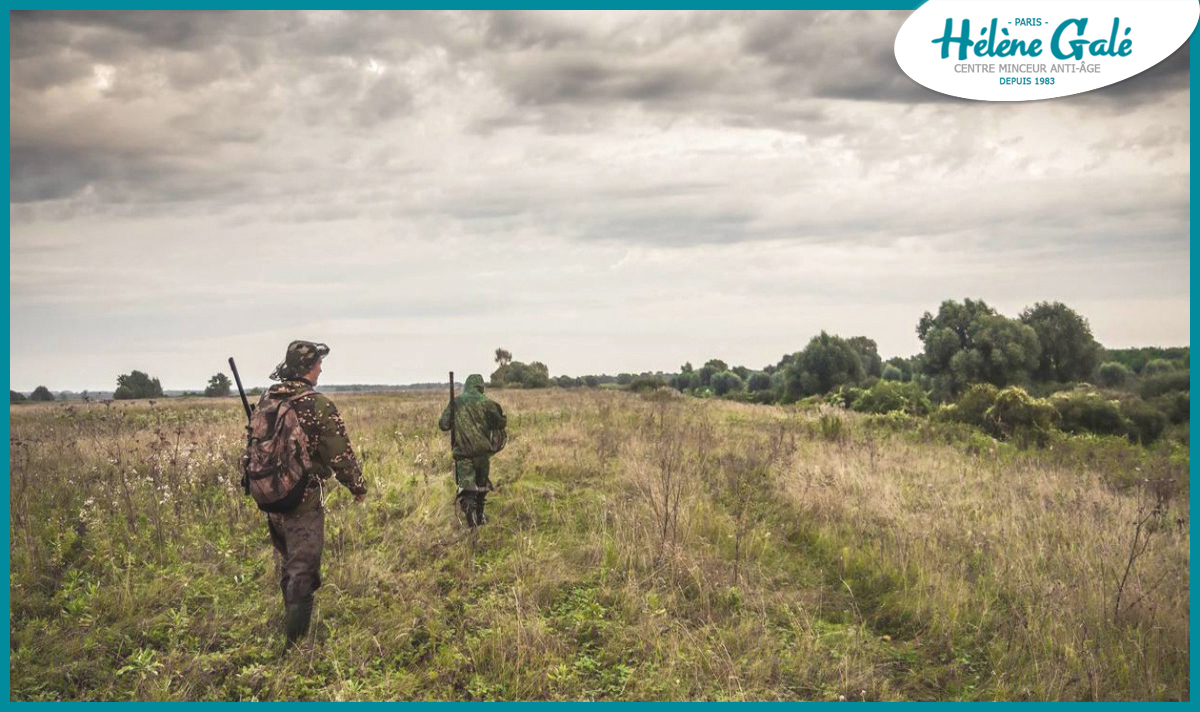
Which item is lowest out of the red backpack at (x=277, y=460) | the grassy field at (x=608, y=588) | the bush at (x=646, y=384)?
the grassy field at (x=608, y=588)

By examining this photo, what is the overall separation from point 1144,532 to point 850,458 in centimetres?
462

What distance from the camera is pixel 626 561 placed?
7.14m

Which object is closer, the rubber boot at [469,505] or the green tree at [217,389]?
the rubber boot at [469,505]

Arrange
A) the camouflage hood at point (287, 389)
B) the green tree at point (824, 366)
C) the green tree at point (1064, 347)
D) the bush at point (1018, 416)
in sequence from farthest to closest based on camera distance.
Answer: the green tree at point (824, 366) → the green tree at point (1064, 347) → the bush at point (1018, 416) → the camouflage hood at point (287, 389)

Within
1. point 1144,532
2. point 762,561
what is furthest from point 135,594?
point 1144,532

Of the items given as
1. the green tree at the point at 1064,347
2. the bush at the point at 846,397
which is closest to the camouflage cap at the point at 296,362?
the bush at the point at 846,397

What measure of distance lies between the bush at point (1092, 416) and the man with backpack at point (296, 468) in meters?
19.7

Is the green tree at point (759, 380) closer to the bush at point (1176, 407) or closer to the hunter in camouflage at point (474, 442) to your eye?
the bush at point (1176, 407)

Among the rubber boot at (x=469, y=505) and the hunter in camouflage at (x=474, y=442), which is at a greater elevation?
the hunter in camouflage at (x=474, y=442)

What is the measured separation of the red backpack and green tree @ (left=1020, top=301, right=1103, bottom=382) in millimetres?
51959

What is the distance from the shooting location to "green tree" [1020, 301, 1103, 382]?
48250 mm

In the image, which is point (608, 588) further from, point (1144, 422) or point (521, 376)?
point (521, 376)

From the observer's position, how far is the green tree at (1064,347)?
48.2m

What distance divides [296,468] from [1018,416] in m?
18.9
